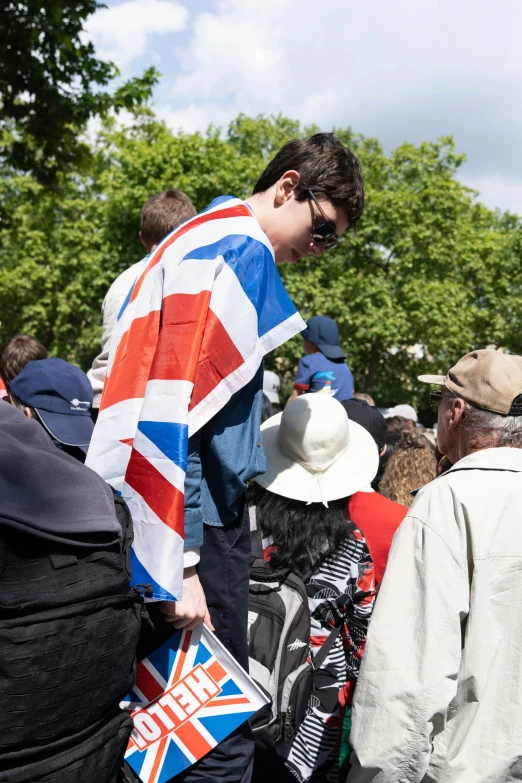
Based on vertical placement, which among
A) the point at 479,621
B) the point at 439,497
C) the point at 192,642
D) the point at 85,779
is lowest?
the point at 85,779

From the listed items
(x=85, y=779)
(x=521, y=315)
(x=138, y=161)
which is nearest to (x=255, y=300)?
(x=85, y=779)

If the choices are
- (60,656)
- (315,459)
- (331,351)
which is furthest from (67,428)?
(331,351)

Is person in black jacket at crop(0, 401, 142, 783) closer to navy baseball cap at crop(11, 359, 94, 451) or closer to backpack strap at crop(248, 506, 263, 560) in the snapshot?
backpack strap at crop(248, 506, 263, 560)

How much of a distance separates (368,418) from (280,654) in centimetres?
193

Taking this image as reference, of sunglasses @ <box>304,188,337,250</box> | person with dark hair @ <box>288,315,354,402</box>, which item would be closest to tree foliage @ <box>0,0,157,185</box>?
person with dark hair @ <box>288,315,354,402</box>

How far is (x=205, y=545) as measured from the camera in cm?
198

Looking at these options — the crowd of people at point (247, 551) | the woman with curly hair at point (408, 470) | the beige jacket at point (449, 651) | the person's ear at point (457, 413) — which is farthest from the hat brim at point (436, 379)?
the woman with curly hair at point (408, 470)

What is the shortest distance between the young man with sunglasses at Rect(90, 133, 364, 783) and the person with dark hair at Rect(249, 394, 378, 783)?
1.53 ft

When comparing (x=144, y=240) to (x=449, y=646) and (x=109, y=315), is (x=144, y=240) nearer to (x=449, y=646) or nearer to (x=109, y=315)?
(x=109, y=315)

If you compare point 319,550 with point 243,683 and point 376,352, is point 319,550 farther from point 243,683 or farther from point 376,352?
point 376,352

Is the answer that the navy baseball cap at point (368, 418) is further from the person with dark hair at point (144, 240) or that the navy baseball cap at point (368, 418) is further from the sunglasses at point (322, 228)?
the sunglasses at point (322, 228)

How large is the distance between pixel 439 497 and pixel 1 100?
8.06m

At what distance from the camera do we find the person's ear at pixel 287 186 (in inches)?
89.5

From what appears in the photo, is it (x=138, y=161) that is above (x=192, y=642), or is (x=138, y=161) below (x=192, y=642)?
above
